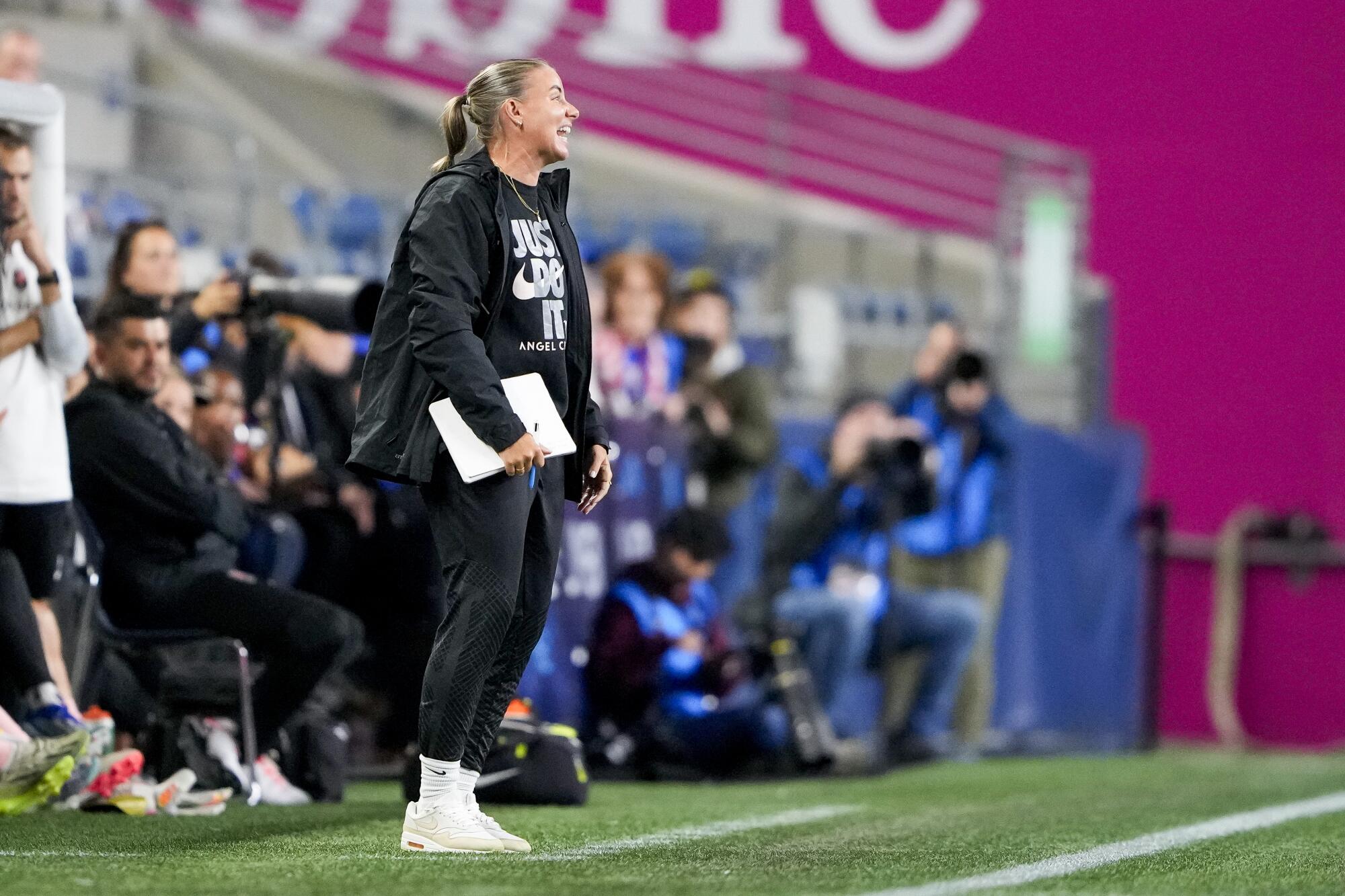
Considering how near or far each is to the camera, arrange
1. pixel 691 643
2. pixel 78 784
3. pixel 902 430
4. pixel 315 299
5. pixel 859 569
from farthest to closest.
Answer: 1. pixel 902 430
2. pixel 859 569
3. pixel 691 643
4. pixel 315 299
5. pixel 78 784

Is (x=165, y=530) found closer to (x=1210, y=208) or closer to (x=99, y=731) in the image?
(x=99, y=731)

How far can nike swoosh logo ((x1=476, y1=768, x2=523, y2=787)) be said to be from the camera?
245 inches

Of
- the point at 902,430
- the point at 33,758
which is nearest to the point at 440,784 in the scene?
the point at 33,758

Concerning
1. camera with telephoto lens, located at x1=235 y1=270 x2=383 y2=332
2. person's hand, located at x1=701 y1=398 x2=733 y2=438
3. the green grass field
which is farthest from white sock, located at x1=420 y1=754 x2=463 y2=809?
person's hand, located at x1=701 y1=398 x2=733 y2=438

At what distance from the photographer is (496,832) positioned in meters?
4.62

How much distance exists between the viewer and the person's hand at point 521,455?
14.0 feet

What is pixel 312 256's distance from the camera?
9.67 m

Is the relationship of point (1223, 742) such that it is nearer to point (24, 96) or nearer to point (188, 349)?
point (188, 349)

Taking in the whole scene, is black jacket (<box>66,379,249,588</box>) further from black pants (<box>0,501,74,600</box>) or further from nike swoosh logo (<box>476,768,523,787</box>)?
nike swoosh logo (<box>476,768,523,787</box>)

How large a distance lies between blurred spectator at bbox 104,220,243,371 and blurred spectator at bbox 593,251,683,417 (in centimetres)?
215

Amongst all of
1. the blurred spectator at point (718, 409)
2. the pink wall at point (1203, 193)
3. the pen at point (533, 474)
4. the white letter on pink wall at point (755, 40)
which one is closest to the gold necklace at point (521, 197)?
the pen at point (533, 474)

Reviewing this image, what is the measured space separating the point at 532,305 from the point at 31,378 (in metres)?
1.75

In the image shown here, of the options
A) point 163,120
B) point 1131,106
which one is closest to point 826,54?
point 1131,106

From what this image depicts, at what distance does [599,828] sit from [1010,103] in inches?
400
